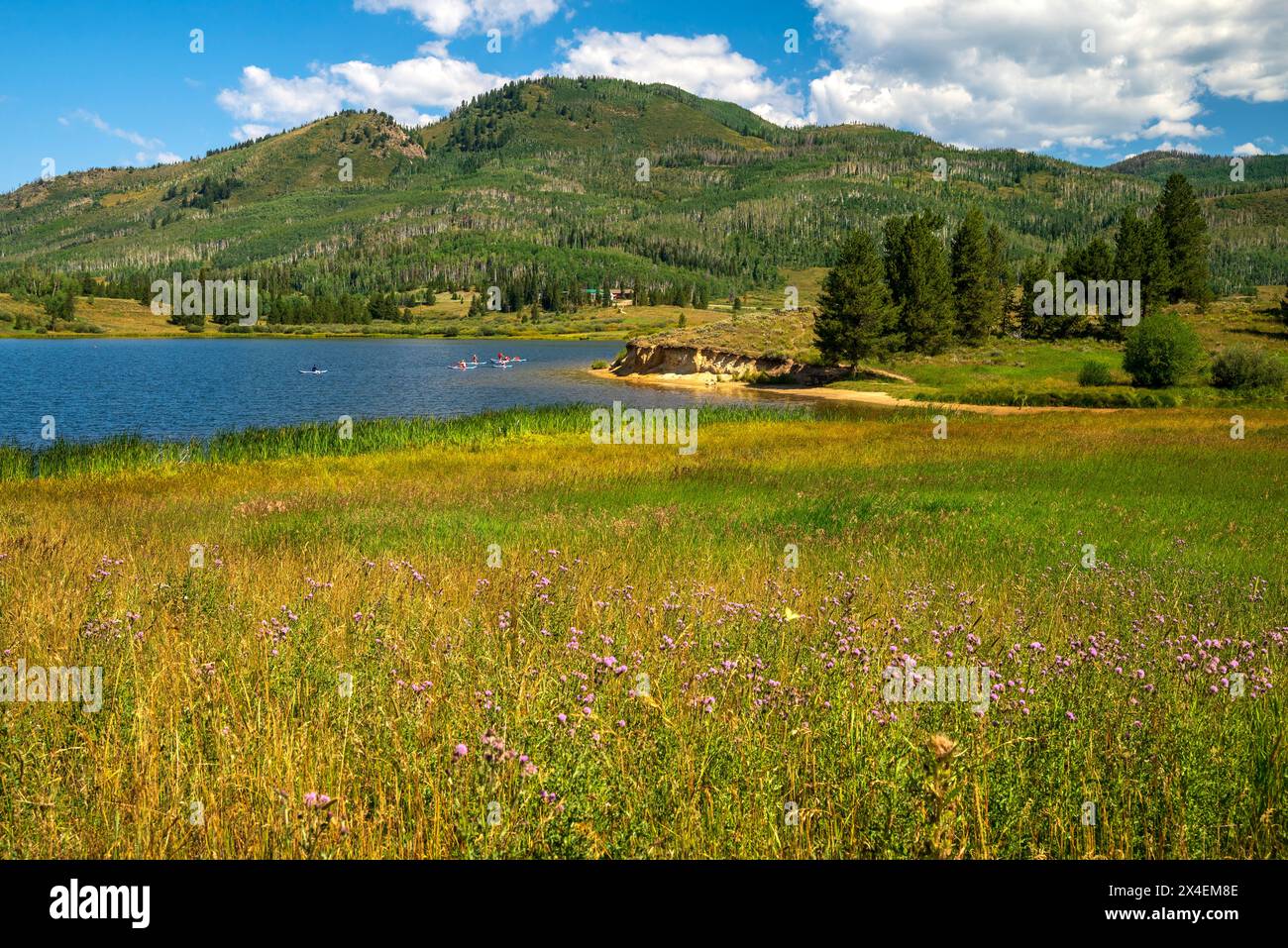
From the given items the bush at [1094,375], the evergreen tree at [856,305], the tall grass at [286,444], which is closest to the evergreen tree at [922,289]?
the evergreen tree at [856,305]

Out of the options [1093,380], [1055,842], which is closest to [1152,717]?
[1055,842]

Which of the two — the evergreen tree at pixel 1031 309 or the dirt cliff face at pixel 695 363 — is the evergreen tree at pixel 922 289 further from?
the dirt cliff face at pixel 695 363

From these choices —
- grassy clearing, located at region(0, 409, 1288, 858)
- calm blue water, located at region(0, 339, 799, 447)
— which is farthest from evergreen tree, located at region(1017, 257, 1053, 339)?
grassy clearing, located at region(0, 409, 1288, 858)

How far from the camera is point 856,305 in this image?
232ft

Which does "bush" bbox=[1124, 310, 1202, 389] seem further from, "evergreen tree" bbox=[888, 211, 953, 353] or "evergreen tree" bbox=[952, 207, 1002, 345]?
"evergreen tree" bbox=[952, 207, 1002, 345]

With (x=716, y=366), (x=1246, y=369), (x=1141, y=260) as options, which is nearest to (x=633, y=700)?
(x=1246, y=369)

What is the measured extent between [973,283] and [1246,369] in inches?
1184

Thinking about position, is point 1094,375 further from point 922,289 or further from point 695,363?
point 695,363

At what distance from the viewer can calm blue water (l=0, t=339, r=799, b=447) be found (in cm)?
4647

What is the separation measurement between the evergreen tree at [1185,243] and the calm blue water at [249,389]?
5029 cm

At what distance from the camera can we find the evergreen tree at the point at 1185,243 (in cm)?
8162

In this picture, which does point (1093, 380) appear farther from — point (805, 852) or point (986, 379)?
point (805, 852)

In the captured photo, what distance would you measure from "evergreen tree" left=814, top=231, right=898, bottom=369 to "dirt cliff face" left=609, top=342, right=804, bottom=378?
8.00 meters
